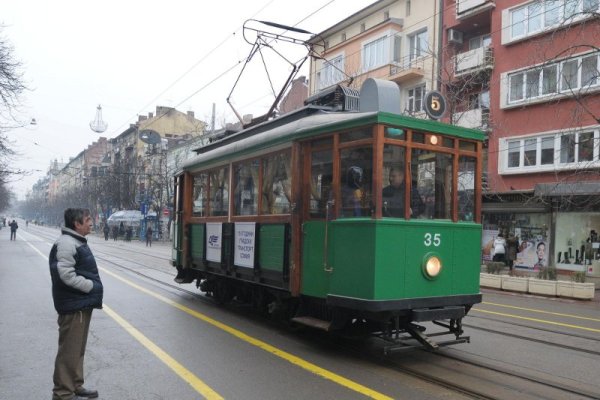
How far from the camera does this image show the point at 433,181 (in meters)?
6.94

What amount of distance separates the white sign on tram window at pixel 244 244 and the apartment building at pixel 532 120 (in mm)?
14320

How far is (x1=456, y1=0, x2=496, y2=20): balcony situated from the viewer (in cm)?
2556

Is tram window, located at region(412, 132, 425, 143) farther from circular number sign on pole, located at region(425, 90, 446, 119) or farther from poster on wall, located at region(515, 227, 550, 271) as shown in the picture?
poster on wall, located at region(515, 227, 550, 271)

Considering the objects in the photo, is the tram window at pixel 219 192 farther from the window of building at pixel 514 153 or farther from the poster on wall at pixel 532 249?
the window of building at pixel 514 153

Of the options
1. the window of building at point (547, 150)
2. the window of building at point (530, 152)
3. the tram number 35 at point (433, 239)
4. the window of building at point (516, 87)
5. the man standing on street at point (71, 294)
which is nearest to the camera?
the man standing on street at point (71, 294)

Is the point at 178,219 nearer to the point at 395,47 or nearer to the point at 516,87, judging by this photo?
the point at 516,87

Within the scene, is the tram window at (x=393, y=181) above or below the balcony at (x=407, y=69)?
below

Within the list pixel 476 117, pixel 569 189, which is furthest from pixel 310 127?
pixel 476 117

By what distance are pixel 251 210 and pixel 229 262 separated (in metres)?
1.24

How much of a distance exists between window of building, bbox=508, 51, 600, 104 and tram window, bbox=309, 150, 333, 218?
47.9 ft

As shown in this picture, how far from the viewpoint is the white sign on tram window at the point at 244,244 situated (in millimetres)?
8711

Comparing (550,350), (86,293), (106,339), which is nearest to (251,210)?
(106,339)

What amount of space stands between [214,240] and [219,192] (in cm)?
91

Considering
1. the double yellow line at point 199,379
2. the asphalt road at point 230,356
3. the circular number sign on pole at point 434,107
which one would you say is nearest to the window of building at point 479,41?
the asphalt road at point 230,356
